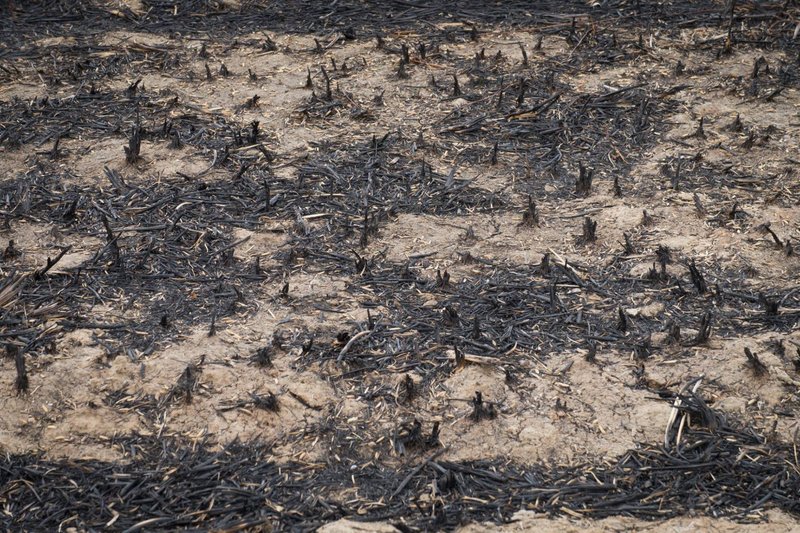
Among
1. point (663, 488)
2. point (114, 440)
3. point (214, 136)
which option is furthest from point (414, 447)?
point (214, 136)

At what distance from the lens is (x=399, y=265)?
488cm

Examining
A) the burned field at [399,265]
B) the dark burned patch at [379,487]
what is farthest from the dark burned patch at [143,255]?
the dark burned patch at [379,487]

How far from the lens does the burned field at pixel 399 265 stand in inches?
145

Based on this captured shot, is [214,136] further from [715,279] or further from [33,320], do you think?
[715,279]

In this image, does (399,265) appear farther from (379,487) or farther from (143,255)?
(379,487)

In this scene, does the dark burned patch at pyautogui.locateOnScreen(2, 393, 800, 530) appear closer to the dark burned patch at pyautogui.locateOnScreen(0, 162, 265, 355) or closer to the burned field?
the burned field

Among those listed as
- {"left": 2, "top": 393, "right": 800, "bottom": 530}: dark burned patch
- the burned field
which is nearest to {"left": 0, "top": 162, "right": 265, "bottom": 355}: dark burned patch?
the burned field

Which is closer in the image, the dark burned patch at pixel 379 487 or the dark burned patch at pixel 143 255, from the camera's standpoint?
the dark burned patch at pixel 379 487

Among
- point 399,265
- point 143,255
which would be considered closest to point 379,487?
point 399,265

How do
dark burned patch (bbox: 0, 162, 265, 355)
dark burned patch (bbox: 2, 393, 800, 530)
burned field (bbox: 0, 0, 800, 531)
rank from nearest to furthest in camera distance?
dark burned patch (bbox: 2, 393, 800, 530)
burned field (bbox: 0, 0, 800, 531)
dark burned patch (bbox: 0, 162, 265, 355)

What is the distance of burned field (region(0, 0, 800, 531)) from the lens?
3678 mm

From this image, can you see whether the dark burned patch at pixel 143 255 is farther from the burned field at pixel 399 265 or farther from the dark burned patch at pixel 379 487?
the dark burned patch at pixel 379 487

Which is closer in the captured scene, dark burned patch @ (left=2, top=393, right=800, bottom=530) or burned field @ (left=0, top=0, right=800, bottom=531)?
dark burned patch @ (left=2, top=393, right=800, bottom=530)

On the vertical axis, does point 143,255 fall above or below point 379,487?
above
